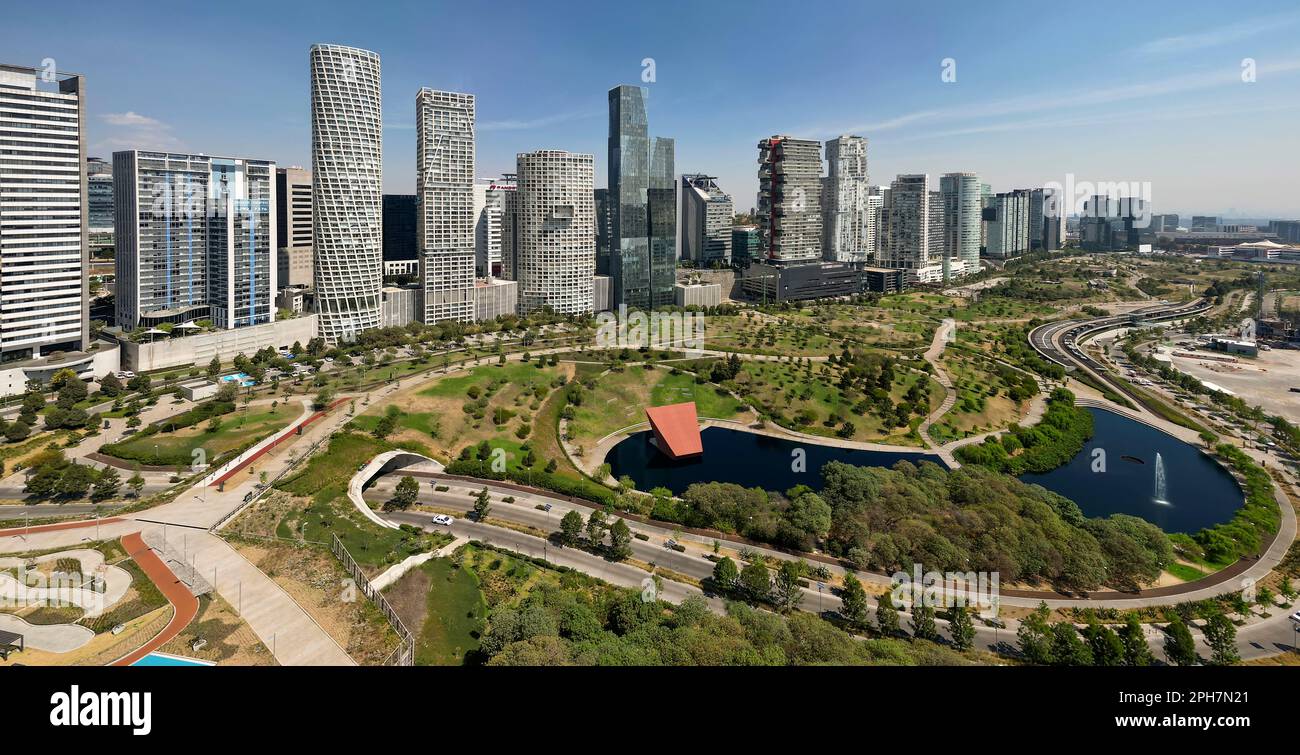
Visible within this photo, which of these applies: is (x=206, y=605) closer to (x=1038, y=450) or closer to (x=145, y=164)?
(x=1038, y=450)

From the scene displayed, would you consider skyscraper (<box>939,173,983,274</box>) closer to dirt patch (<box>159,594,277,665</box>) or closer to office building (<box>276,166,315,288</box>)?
office building (<box>276,166,315,288</box>)

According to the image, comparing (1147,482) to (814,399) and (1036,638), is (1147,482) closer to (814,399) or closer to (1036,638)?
(814,399)

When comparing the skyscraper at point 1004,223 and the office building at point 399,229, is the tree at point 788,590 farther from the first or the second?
the skyscraper at point 1004,223

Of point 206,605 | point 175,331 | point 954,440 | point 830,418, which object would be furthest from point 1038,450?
point 175,331

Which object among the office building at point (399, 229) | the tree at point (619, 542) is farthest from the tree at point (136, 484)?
the office building at point (399, 229)

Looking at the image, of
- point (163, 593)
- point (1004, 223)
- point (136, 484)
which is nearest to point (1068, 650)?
point (163, 593)

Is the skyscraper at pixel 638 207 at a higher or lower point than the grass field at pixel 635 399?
higher

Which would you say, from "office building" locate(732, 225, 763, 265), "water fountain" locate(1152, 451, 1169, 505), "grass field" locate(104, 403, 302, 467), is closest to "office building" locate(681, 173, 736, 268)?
"office building" locate(732, 225, 763, 265)

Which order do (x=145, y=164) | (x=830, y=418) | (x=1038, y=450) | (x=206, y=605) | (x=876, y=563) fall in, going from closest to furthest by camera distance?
(x=206, y=605)
(x=876, y=563)
(x=1038, y=450)
(x=830, y=418)
(x=145, y=164)
